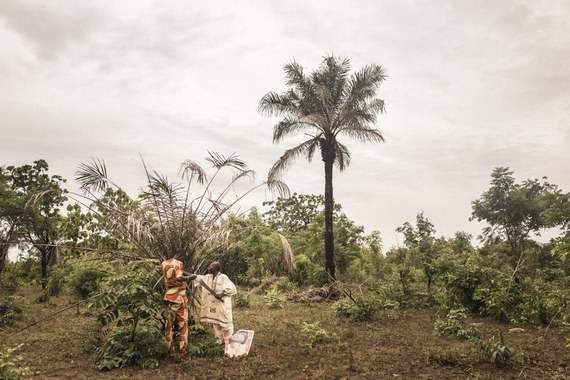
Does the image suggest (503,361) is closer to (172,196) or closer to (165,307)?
(165,307)

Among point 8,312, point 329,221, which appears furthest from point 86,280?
point 329,221

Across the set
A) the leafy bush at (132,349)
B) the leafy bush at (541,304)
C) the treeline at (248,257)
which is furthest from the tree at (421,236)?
the leafy bush at (132,349)

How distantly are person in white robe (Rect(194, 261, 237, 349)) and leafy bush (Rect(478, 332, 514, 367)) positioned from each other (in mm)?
4478

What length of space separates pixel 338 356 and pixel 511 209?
67.8 feet

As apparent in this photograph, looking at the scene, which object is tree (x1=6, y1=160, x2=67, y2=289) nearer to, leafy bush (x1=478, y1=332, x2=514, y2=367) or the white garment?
the white garment

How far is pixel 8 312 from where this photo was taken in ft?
37.4

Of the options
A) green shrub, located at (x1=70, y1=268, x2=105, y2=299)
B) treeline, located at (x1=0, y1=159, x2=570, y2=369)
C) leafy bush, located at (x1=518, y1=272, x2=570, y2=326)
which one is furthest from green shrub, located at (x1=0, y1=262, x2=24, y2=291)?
leafy bush, located at (x1=518, y1=272, x2=570, y2=326)

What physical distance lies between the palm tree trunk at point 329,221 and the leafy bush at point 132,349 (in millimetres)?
10510

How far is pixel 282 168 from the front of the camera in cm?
1794

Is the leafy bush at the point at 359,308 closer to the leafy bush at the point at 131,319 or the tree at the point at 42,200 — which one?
the leafy bush at the point at 131,319

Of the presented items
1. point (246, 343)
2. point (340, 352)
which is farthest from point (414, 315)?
point (246, 343)

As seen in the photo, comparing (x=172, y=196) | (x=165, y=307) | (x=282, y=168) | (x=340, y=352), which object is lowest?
(x=340, y=352)

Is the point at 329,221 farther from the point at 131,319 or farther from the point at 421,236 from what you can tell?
the point at 131,319

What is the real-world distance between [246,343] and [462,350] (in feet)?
13.2
